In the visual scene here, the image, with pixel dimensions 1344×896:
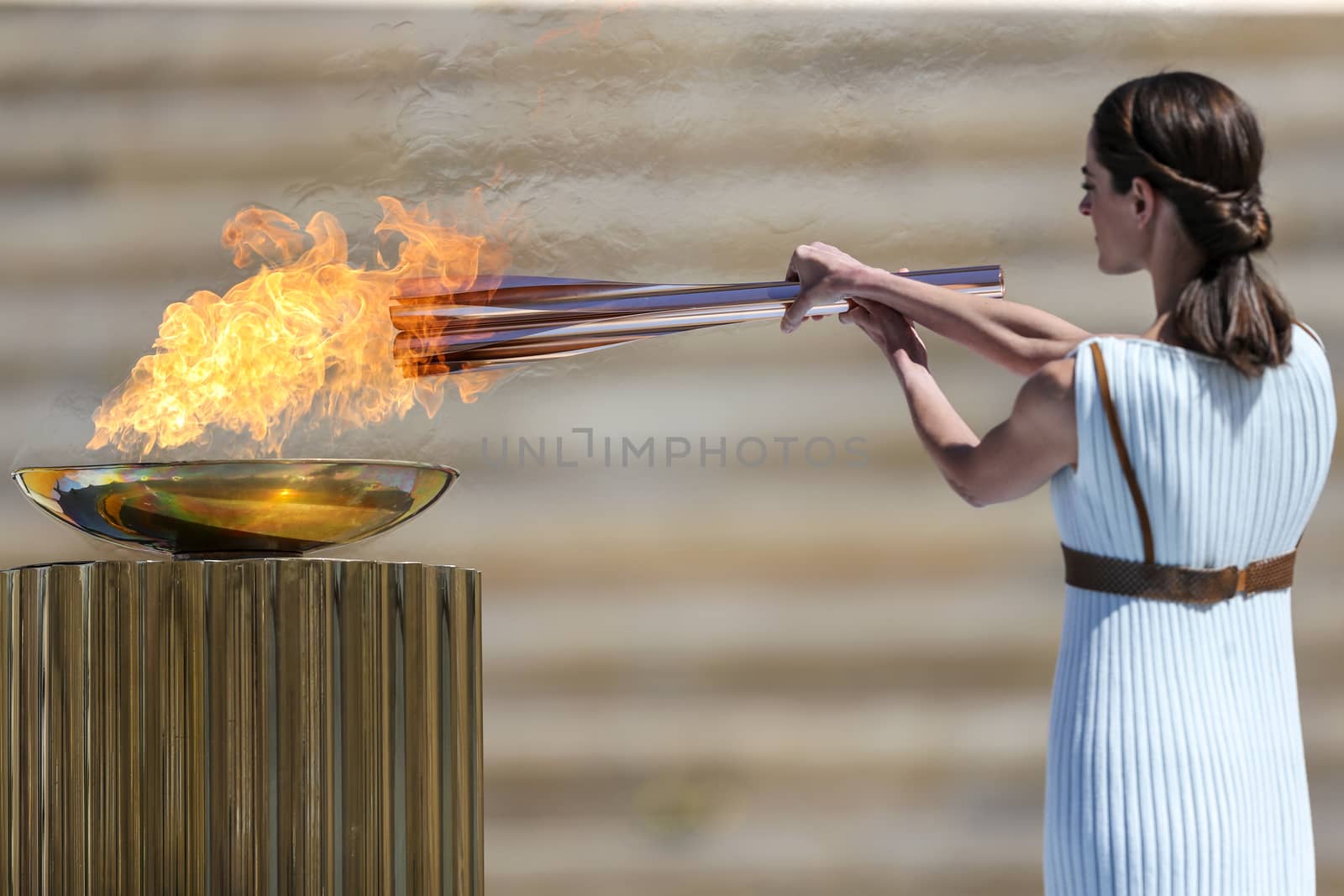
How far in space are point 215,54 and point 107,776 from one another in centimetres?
→ 214

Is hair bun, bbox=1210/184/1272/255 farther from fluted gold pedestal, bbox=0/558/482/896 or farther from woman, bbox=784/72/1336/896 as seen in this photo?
fluted gold pedestal, bbox=0/558/482/896

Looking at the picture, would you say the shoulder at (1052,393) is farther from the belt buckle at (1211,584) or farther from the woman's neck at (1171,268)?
the belt buckle at (1211,584)

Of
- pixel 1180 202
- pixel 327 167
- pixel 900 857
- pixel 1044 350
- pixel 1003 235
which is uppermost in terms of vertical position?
pixel 327 167

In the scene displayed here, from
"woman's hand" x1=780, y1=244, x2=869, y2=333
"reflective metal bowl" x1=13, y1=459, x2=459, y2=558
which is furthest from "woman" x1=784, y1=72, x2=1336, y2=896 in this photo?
"reflective metal bowl" x1=13, y1=459, x2=459, y2=558

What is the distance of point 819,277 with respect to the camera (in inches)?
71.8

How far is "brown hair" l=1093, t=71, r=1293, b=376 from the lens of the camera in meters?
1.38

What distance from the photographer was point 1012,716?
3.00 metres

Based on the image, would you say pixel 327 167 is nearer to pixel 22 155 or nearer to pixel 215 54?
pixel 215 54

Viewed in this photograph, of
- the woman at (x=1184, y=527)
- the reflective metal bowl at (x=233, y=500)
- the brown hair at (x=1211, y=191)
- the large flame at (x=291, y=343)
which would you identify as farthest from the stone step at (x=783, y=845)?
the brown hair at (x=1211, y=191)

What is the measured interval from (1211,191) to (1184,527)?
0.37 meters

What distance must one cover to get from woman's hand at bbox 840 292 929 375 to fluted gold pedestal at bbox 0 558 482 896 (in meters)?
0.74

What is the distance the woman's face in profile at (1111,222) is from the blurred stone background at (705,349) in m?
1.53

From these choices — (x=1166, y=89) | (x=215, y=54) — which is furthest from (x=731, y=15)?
(x=1166, y=89)

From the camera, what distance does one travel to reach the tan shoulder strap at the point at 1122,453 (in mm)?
1353
